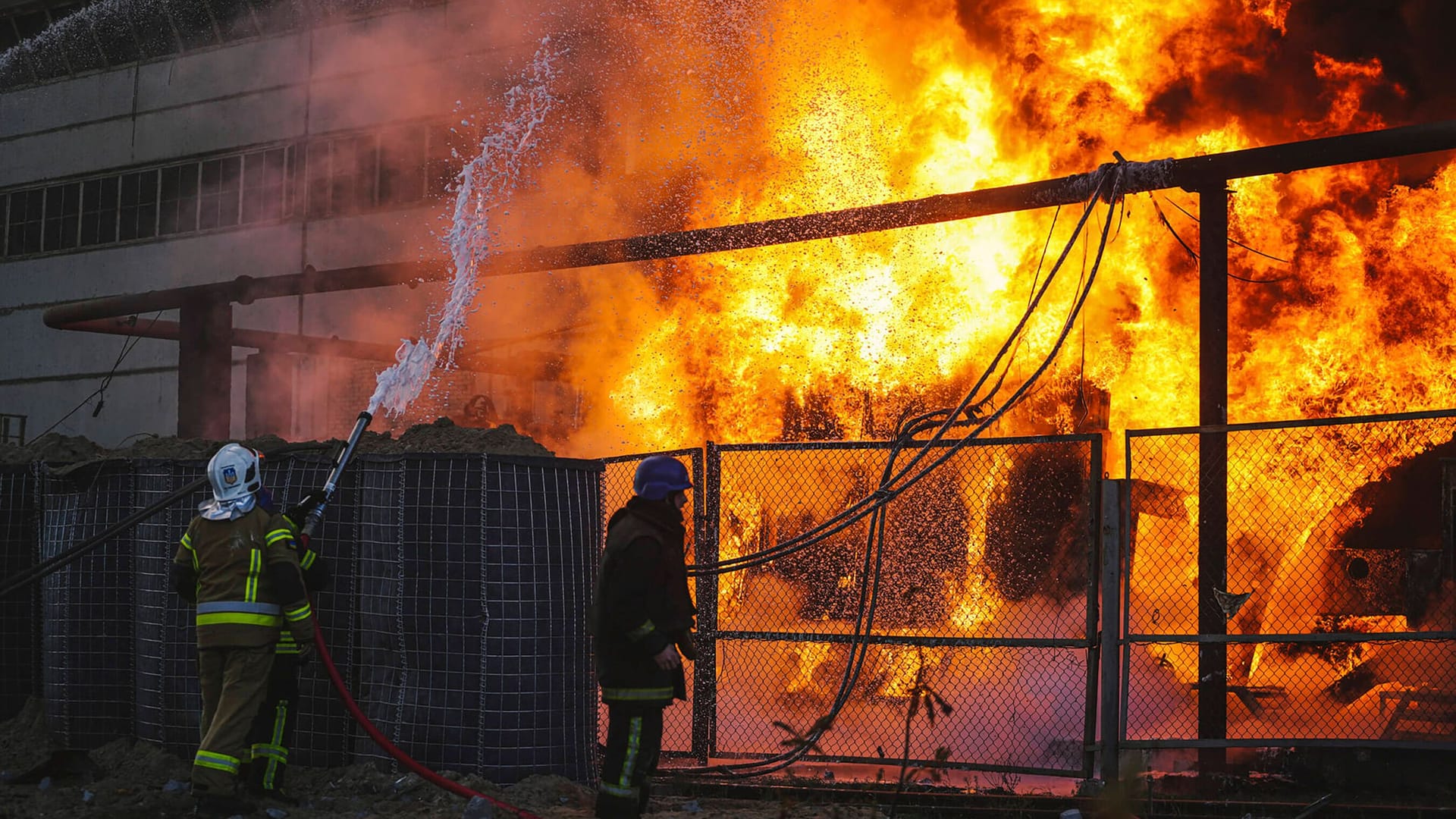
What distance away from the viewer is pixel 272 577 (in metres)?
6.14

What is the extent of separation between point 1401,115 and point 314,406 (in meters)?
17.1

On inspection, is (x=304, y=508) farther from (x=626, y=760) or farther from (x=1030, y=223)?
(x=1030, y=223)

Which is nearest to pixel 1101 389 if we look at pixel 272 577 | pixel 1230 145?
pixel 1230 145

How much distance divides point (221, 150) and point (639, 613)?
2088cm

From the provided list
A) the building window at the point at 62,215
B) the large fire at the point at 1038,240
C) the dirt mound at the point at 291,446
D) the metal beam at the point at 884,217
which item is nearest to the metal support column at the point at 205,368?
the metal beam at the point at 884,217

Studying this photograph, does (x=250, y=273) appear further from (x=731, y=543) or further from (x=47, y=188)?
(x=731, y=543)

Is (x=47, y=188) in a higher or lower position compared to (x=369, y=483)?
higher

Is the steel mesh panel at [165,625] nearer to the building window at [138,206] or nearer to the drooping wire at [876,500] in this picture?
the drooping wire at [876,500]

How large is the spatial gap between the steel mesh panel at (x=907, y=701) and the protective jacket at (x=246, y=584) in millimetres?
2999

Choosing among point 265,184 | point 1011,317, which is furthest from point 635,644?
point 265,184

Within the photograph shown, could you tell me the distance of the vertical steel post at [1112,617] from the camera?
21.7 ft

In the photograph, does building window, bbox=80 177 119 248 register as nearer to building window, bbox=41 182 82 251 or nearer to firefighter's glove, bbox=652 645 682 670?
building window, bbox=41 182 82 251

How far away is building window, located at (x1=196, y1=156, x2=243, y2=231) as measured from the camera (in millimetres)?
23031

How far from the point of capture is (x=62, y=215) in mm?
25578
